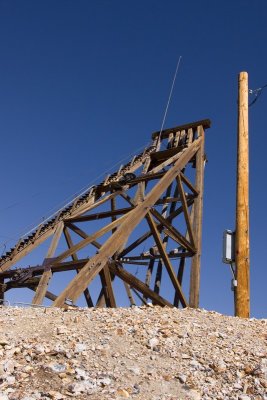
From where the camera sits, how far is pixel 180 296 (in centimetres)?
1310

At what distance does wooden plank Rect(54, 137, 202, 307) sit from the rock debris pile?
7.29 ft

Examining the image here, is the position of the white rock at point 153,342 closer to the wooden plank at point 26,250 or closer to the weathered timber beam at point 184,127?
the wooden plank at point 26,250

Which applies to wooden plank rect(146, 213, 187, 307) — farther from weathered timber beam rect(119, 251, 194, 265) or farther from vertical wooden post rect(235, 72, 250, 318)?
vertical wooden post rect(235, 72, 250, 318)

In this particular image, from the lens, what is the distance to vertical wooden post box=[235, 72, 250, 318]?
8172 mm

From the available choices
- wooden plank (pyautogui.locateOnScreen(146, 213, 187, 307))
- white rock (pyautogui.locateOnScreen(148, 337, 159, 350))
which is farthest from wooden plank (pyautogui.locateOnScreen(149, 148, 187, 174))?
white rock (pyautogui.locateOnScreen(148, 337, 159, 350))

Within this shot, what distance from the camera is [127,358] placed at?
16.8 ft

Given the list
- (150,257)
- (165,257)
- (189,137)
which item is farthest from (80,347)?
(189,137)

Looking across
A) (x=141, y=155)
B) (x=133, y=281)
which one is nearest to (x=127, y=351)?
(x=133, y=281)

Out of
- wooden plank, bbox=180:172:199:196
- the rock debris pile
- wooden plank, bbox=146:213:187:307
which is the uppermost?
wooden plank, bbox=180:172:199:196

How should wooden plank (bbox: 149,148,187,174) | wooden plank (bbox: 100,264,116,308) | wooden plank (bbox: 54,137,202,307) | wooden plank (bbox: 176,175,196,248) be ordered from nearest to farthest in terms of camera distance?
wooden plank (bbox: 54,137,202,307) → wooden plank (bbox: 100,264,116,308) → wooden plank (bbox: 176,175,196,248) → wooden plank (bbox: 149,148,187,174)

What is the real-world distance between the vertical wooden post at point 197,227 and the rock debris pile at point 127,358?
6.29 meters

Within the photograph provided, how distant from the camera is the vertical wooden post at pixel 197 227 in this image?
13219 mm

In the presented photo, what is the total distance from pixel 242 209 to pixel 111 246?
3112 millimetres

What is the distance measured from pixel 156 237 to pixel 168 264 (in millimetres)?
925
